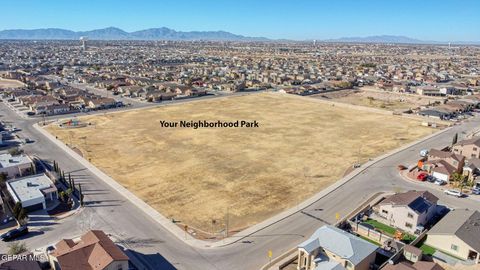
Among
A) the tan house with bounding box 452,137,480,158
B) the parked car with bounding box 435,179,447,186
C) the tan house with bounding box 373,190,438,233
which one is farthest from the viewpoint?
the tan house with bounding box 452,137,480,158

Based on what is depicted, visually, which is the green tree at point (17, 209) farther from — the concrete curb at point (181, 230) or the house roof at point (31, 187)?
the concrete curb at point (181, 230)

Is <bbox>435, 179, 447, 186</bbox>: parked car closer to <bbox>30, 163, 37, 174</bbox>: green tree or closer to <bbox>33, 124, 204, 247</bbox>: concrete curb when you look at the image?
<bbox>33, 124, 204, 247</bbox>: concrete curb

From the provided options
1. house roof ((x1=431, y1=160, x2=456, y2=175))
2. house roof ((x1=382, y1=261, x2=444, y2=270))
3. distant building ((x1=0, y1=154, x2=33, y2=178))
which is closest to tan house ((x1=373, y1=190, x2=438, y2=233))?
house roof ((x1=382, y1=261, x2=444, y2=270))

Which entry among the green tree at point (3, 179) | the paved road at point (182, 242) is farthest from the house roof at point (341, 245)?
the green tree at point (3, 179)

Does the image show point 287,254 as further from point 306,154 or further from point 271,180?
point 306,154

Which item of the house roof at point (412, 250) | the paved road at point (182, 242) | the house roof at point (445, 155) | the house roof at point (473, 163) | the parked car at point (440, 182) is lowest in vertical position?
the paved road at point (182, 242)

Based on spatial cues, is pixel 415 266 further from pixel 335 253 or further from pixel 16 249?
pixel 16 249

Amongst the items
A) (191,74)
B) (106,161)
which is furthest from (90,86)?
(106,161)
